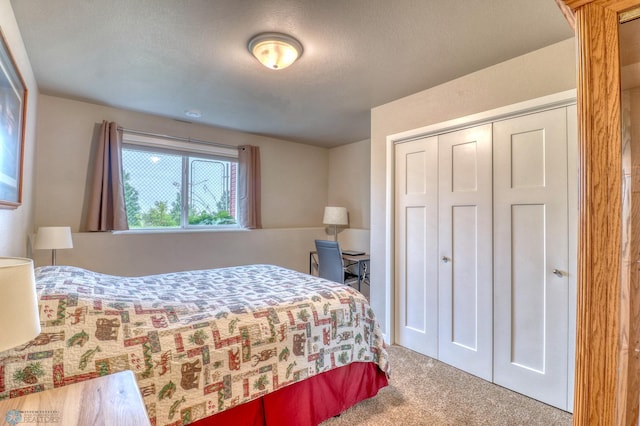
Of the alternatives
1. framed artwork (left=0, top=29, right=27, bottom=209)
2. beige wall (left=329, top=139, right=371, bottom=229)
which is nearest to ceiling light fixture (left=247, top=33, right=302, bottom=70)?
framed artwork (left=0, top=29, right=27, bottom=209)

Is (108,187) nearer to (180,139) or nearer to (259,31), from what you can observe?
(180,139)

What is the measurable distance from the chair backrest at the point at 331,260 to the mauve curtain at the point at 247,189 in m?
0.99

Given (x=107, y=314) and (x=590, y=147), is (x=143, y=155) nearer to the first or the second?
(x=107, y=314)

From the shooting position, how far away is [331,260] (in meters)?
3.64

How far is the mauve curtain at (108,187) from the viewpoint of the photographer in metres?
3.01

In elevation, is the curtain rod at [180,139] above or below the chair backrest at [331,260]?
above

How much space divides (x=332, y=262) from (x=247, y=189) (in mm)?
1493

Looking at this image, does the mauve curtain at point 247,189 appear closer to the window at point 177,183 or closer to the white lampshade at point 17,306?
the window at point 177,183

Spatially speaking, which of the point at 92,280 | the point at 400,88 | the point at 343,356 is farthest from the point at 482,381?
the point at 92,280

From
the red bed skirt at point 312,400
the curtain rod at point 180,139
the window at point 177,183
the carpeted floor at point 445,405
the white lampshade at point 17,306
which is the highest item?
the curtain rod at point 180,139

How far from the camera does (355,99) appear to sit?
2852 mm

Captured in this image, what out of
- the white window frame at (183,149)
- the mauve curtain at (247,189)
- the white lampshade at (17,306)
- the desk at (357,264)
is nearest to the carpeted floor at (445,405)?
the desk at (357,264)

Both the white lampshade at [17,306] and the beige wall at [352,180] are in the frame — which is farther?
the beige wall at [352,180]

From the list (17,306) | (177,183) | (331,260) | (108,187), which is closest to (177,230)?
(177,183)
